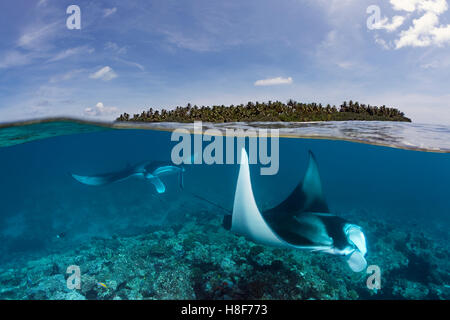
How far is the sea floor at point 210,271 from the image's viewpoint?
6.24 m

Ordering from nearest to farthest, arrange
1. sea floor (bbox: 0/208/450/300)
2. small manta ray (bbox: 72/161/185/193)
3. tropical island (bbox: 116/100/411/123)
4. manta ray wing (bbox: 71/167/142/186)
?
sea floor (bbox: 0/208/450/300)
manta ray wing (bbox: 71/167/142/186)
small manta ray (bbox: 72/161/185/193)
tropical island (bbox: 116/100/411/123)

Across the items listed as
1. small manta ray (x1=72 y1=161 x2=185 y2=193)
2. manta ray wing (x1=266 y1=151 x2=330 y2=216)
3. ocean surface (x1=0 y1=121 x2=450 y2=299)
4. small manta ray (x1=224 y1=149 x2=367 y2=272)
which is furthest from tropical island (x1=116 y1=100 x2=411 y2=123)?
small manta ray (x1=224 y1=149 x2=367 y2=272)

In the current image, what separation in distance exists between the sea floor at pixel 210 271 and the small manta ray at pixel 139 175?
2.74 m

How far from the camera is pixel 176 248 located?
8.70m

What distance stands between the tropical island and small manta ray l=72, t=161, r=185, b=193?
3.56 metres

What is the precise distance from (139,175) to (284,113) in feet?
26.2

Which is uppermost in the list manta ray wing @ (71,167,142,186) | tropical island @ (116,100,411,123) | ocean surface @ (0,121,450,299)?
tropical island @ (116,100,411,123)

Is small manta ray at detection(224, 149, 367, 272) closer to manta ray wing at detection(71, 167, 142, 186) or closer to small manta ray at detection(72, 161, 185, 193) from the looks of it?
small manta ray at detection(72, 161, 185, 193)

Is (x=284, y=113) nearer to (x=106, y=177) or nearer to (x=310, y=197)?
(x=310, y=197)

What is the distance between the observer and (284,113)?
1155 centimetres

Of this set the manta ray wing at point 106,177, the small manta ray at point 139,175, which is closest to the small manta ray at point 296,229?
the small manta ray at point 139,175

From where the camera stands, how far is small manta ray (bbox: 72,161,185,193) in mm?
9354
